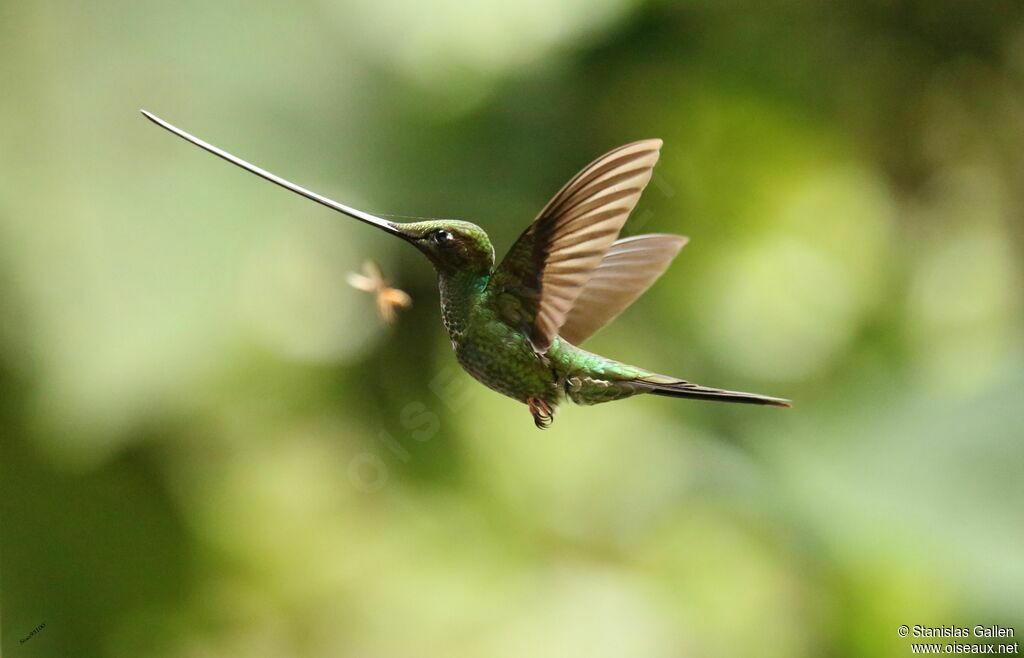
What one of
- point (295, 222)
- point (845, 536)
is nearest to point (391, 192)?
point (295, 222)

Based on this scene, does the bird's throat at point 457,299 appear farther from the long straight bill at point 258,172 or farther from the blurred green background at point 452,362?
the blurred green background at point 452,362

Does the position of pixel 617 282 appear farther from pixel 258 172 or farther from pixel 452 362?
pixel 452 362

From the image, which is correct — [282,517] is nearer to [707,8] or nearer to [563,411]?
[563,411]

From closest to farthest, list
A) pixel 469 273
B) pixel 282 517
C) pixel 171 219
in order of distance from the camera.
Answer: pixel 469 273 < pixel 171 219 < pixel 282 517

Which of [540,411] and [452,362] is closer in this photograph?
[540,411]

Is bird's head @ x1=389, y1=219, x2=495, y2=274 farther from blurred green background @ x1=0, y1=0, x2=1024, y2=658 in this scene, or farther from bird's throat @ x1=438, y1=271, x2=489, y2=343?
blurred green background @ x1=0, y1=0, x2=1024, y2=658

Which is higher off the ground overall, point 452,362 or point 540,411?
point 540,411

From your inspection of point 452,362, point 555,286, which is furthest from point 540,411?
point 452,362
